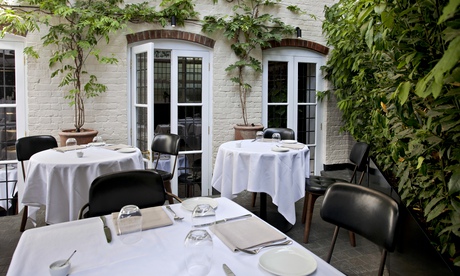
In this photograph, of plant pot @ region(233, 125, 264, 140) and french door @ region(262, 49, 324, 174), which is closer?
plant pot @ region(233, 125, 264, 140)

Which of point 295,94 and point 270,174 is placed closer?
point 270,174

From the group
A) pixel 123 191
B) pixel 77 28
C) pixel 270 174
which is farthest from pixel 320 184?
pixel 77 28

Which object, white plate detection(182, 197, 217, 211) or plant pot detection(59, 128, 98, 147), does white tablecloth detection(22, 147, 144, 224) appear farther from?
white plate detection(182, 197, 217, 211)

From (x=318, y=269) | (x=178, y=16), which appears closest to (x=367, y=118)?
(x=178, y=16)

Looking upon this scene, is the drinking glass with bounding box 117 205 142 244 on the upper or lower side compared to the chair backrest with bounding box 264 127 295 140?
lower

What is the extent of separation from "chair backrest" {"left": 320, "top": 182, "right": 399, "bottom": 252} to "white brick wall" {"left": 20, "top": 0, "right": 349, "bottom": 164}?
11.9 ft

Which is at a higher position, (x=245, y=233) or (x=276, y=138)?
(x=276, y=138)

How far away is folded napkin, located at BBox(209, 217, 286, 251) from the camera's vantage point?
1.43 metres

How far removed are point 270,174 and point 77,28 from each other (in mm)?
3083

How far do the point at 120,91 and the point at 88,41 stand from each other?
0.79 meters

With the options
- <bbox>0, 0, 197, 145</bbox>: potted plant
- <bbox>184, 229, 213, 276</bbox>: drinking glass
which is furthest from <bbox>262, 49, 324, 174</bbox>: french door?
<bbox>184, 229, 213, 276</bbox>: drinking glass

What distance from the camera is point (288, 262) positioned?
1.29m

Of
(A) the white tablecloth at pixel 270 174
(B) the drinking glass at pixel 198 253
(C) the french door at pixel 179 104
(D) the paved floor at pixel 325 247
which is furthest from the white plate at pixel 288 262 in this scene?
(C) the french door at pixel 179 104

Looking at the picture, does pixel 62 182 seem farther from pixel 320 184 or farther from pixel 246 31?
pixel 246 31
